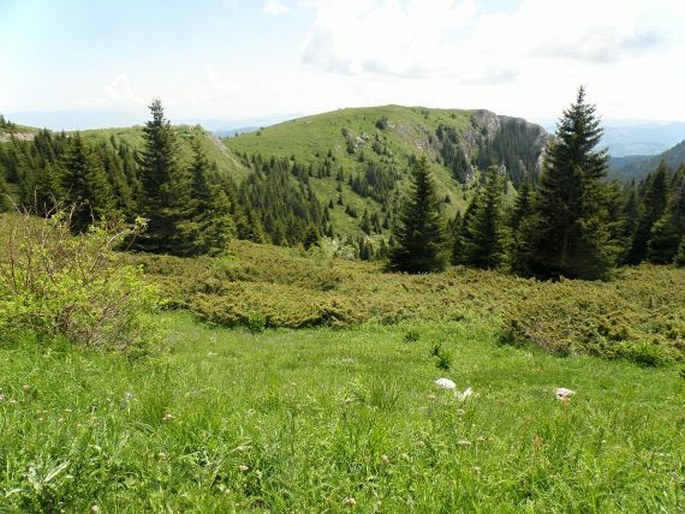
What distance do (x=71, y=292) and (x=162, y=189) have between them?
3455cm

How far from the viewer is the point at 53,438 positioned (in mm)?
3252

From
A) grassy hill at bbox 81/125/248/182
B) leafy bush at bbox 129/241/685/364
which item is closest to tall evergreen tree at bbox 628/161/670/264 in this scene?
leafy bush at bbox 129/241/685/364

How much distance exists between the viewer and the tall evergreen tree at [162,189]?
1553 inches

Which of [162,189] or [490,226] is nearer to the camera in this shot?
[162,189]

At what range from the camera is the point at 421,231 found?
39.3 metres

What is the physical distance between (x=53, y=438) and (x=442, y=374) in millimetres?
9725

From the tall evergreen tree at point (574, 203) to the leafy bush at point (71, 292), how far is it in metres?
29.6

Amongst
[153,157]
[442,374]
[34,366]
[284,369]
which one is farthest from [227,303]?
[153,157]

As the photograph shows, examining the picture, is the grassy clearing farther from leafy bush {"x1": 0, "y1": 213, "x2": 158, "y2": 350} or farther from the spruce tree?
the spruce tree

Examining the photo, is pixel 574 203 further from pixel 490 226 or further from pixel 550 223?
pixel 490 226

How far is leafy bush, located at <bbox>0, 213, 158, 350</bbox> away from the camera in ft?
23.3

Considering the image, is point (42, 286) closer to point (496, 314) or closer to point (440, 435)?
point (440, 435)

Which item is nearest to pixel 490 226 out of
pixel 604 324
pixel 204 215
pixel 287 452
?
pixel 204 215

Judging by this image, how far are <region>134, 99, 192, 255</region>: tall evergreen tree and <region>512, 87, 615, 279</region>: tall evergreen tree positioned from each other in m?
Answer: 30.3
